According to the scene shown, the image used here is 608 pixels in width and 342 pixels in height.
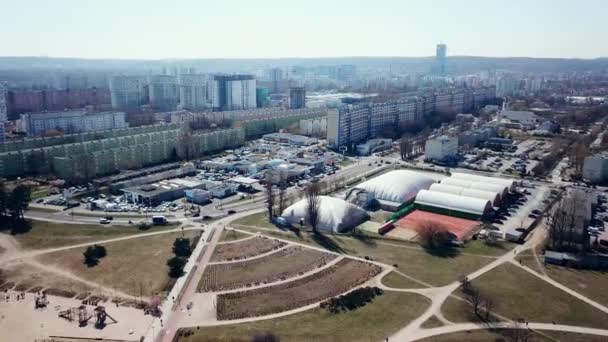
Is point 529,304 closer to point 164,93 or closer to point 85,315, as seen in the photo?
point 85,315

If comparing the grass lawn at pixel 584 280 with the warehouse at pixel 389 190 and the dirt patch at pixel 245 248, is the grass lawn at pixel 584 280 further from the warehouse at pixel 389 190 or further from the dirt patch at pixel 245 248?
the dirt patch at pixel 245 248

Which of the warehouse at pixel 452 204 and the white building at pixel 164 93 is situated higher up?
the white building at pixel 164 93

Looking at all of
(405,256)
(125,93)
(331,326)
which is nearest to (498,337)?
(331,326)

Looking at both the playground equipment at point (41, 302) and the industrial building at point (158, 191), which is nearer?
the playground equipment at point (41, 302)

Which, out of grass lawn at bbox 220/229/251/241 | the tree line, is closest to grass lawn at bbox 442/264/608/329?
grass lawn at bbox 220/229/251/241

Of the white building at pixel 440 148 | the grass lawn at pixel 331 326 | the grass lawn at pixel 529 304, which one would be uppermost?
the white building at pixel 440 148

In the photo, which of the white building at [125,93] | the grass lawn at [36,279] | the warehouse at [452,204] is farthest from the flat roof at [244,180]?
the white building at [125,93]

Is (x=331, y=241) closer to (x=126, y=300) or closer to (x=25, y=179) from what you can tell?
(x=126, y=300)
